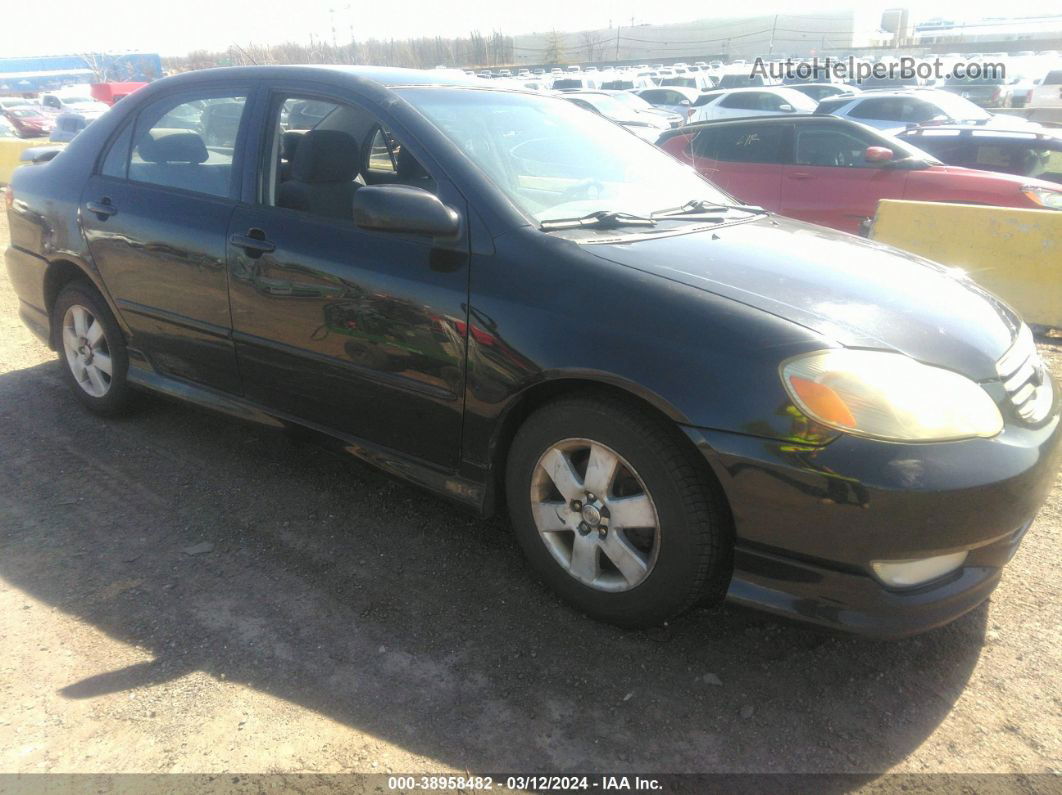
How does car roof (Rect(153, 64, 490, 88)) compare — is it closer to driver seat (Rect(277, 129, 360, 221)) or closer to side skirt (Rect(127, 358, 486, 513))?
driver seat (Rect(277, 129, 360, 221))

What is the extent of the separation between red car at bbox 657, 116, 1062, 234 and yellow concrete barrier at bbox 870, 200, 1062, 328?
1.08 metres

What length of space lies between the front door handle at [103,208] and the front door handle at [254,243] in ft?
3.13

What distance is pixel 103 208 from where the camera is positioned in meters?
3.91

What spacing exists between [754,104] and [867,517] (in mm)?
16886

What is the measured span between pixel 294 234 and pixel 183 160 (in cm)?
100

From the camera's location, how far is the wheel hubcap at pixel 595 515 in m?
2.48

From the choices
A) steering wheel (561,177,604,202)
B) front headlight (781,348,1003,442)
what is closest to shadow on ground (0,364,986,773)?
front headlight (781,348,1003,442)

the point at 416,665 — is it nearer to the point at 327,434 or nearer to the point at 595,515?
the point at 595,515

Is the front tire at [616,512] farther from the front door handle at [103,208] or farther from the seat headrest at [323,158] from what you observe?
the front door handle at [103,208]

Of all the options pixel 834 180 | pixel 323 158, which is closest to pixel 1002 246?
pixel 834 180

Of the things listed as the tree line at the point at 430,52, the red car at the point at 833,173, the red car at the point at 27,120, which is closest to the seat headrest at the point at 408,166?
the red car at the point at 833,173

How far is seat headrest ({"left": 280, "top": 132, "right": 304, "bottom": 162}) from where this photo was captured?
11.3 feet

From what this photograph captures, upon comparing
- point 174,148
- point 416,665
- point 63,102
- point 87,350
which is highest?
point 63,102

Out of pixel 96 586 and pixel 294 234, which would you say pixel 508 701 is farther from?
pixel 294 234
